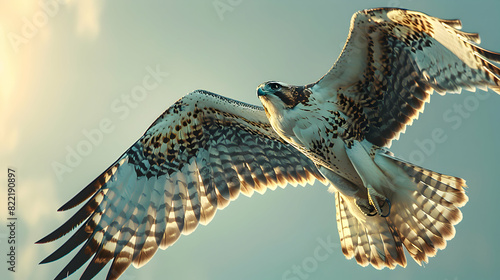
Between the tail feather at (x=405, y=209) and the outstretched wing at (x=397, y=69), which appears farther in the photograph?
the tail feather at (x=405, y=209)

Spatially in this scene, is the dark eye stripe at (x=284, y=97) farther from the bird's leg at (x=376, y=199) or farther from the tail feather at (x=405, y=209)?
the bird's leg at (x=376, y=199)

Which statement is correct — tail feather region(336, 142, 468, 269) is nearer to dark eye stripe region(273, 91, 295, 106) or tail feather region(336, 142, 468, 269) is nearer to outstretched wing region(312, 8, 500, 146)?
outstretched wing region(312, 8, 500, 146)

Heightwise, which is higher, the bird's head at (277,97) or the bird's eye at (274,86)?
the bird's eye at (274,86)

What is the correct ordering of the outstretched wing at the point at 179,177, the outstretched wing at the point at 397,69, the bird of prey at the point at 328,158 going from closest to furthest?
the outstretched wing at the point at 397,69, the bird of prey at the point at 328,158, the outstretched wing at the point at 179,177

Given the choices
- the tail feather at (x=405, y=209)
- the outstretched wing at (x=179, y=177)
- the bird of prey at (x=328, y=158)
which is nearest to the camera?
the bird of prey at (x=328, y=158)

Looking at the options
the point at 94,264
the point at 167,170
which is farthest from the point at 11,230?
the point at 167,170

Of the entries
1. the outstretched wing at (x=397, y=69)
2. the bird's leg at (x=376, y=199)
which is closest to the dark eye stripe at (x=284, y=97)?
the outstretched wing at (x=397, y=69)
